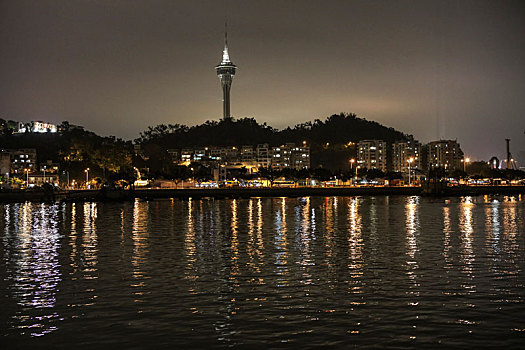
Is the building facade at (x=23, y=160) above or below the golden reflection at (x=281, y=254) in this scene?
above

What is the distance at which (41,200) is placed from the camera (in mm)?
101938

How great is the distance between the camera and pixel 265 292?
61.6ft

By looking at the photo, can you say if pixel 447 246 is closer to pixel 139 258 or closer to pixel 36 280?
pixel 139 258

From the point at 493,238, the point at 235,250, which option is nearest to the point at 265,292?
the point at 235,250

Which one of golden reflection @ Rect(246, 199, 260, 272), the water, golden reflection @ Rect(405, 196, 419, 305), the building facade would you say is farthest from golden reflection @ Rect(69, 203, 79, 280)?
the building facade

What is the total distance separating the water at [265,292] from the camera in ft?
45.2

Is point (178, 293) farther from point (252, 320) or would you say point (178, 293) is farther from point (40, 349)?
point (40, 349)

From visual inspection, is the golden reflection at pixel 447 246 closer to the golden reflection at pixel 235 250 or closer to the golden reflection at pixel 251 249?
the golden reflection at pixel 251 249

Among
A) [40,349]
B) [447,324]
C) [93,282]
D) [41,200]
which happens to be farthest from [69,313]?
[41,200]

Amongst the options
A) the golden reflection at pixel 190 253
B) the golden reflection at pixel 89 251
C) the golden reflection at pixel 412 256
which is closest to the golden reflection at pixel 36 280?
the golden reflection at pixel 89 251

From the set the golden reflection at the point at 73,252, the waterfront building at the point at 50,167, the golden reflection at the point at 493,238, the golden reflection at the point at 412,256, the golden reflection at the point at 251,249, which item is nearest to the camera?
the golden reflection at the point at 412,256

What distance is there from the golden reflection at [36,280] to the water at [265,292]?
62 mm

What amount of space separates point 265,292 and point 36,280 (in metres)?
9.62

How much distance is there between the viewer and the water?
1378 cm
